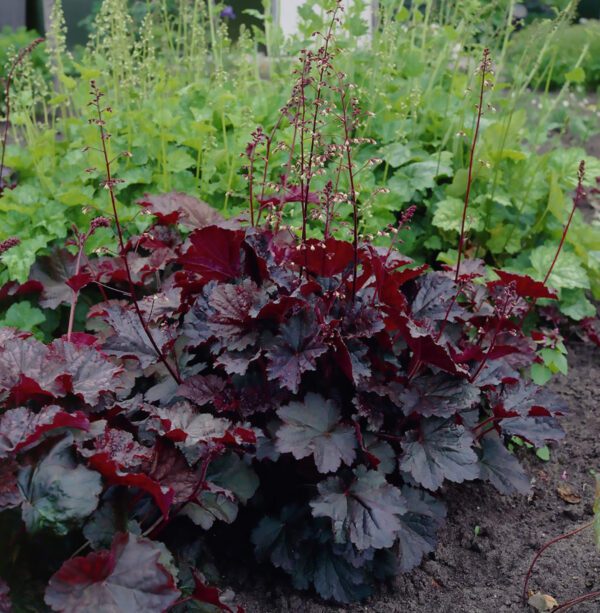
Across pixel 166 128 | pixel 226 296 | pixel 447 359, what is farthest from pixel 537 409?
pixel 166 128

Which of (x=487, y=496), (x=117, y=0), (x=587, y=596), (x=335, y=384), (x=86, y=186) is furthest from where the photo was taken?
(x=117, y=0)

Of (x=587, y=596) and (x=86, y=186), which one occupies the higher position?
(x=86, y=186)

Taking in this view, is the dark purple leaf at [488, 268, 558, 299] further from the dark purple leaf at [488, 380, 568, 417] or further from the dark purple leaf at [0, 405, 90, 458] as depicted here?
the dark purple leaf at [0, 405, 90, 458]

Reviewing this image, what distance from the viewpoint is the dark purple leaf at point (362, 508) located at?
1878 millimetres

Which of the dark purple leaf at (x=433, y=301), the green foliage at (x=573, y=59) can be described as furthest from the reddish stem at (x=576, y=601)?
the green foliage at (x=573, y=59)

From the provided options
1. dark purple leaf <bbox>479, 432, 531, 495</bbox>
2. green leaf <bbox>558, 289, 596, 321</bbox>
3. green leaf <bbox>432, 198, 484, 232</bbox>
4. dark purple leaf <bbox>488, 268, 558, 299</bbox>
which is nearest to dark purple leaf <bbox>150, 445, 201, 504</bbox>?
dark purple leaf <bbox>479, 432, 531, 495</bbox>

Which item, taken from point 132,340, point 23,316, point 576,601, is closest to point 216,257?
point 132,340

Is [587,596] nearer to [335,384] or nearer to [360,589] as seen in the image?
[360,589]

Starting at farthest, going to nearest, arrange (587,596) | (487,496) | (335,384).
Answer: (487,496) < (335,384) < (587,596)

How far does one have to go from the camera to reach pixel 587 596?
80.5 inches

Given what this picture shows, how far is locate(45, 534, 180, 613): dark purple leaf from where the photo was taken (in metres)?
1.52

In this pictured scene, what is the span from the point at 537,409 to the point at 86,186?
79.1 inches

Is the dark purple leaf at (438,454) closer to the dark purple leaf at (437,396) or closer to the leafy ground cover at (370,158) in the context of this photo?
the dark purple leaf at (437,396)

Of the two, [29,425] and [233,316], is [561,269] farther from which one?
[29,425]
